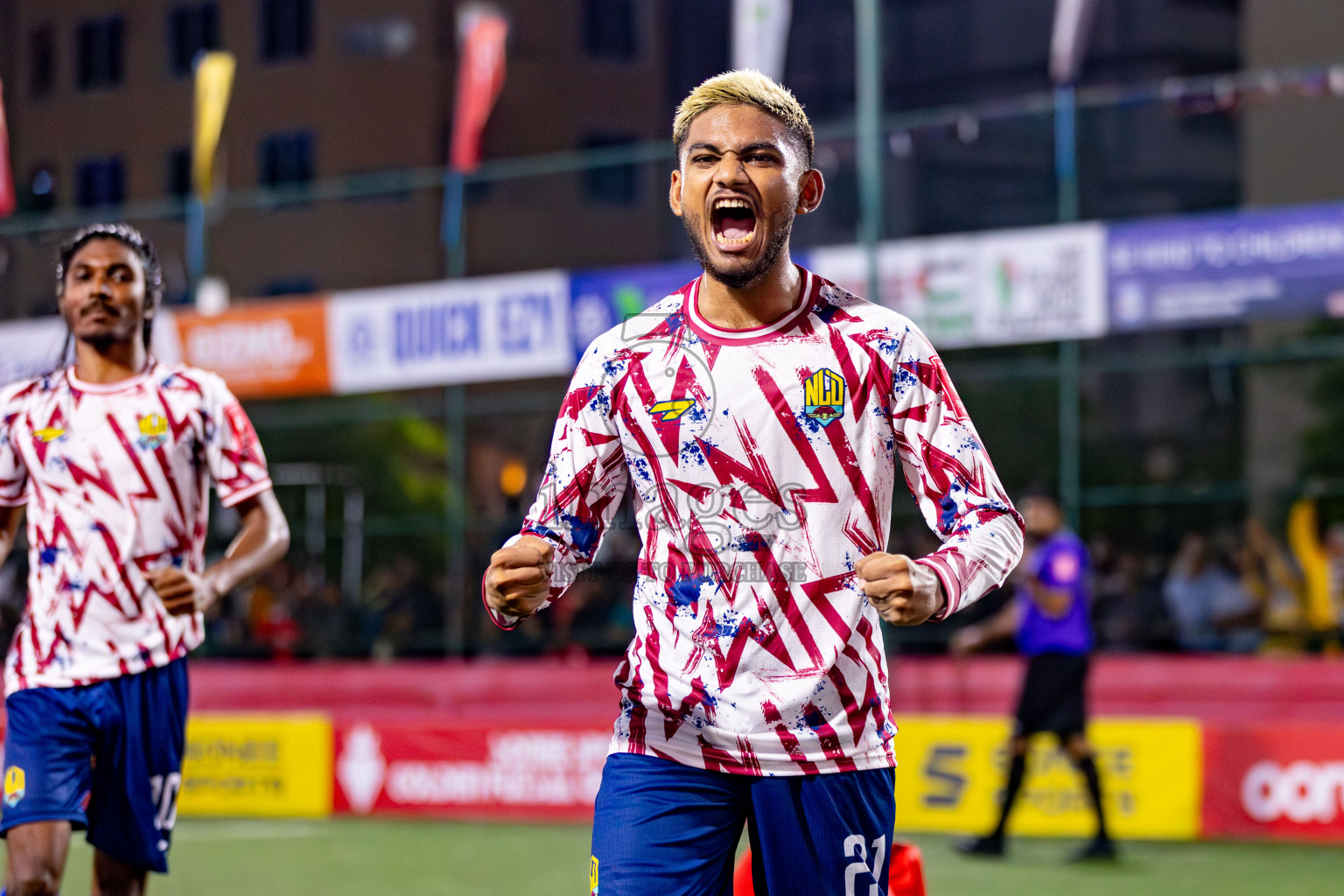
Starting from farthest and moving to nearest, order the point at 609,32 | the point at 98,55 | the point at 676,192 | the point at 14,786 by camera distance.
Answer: the point at 609,32
the point at 98,55
the point at 14,786
the point at 676,192

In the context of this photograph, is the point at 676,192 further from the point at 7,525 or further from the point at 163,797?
the point at 7,525

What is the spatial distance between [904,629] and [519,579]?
37.7 ft

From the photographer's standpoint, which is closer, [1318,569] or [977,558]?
[977,558]

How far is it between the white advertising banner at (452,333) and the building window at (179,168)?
72.5ft

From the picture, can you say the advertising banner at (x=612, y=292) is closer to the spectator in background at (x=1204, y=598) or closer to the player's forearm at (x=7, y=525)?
the spectator in background at (x=1204, y=598)

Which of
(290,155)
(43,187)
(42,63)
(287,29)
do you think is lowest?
(43,187)

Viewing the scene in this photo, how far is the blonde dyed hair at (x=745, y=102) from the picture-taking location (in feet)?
11.9

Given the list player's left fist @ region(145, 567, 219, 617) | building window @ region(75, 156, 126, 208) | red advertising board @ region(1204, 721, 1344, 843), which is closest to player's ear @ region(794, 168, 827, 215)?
player's left fist @ region(145, 567, 219, 617)

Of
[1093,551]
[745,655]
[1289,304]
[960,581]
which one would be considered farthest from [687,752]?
[1093,551]

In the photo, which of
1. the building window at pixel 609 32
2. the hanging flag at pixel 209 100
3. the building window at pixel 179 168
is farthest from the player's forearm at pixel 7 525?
the building window at pixel 609 32

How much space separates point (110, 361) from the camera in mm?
5578

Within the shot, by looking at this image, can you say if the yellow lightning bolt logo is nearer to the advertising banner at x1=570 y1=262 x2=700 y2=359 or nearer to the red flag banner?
the advertising banner at x1=570 y1=262 x2=700 y2=359

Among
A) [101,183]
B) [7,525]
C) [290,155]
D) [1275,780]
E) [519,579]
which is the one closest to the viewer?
[519,579]

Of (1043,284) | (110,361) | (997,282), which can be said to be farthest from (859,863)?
(997,282)
